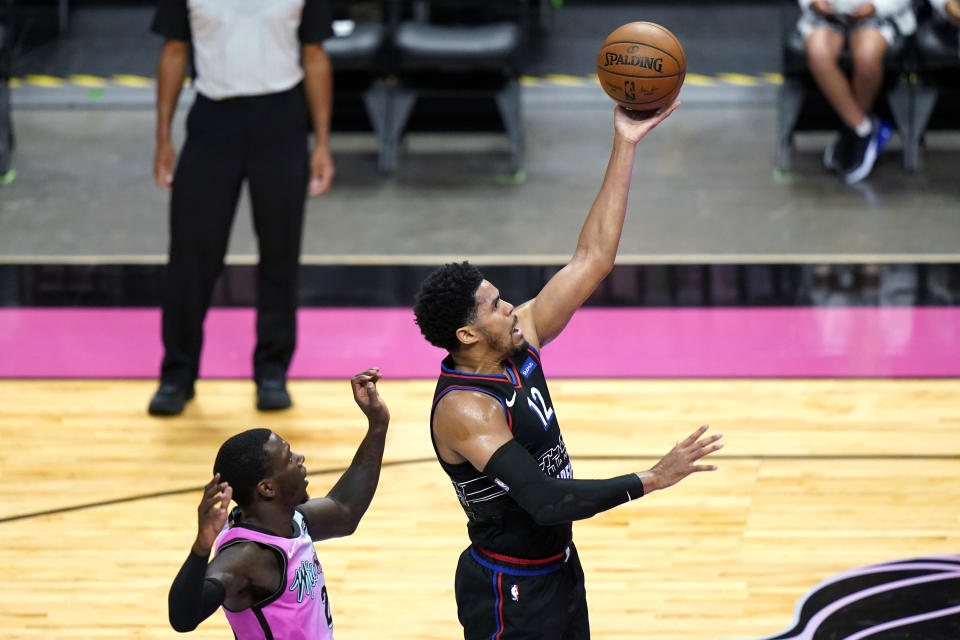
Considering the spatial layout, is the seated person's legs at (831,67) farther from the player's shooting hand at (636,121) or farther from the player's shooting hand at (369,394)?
the player's shooting hand at (369,394)

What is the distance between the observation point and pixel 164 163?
5.87 metres

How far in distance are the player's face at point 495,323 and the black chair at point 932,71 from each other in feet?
20.7

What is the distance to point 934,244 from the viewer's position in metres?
→ 7.61

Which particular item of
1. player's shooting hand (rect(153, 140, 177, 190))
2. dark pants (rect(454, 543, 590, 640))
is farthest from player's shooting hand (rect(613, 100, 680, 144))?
player's shooting hand (rect(153, 140, 177, 190))

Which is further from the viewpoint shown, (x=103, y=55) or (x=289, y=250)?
(x=103, y=55)

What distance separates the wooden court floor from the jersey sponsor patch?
48.1 inches

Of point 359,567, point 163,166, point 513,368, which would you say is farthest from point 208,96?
point 513,368

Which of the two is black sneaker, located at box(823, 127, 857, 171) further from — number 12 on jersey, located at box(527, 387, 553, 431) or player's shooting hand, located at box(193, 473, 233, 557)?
player's shooting hand, located at box(193, 473, 233, 557)

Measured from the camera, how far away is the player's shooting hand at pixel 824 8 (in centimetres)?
836

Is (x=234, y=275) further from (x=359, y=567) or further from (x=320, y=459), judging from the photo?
(x=359, y=567)

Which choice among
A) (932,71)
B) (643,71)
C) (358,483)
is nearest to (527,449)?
(358,483)

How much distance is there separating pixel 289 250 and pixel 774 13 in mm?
6438

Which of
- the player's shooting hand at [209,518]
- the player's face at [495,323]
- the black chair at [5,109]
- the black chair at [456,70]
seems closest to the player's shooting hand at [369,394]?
the player's face at [495,323]

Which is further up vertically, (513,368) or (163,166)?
(513,368)
